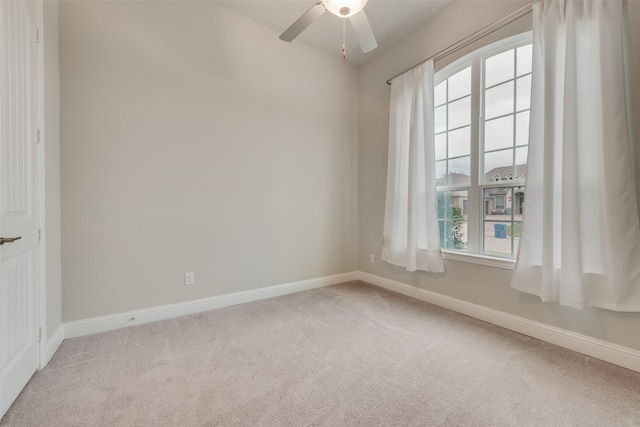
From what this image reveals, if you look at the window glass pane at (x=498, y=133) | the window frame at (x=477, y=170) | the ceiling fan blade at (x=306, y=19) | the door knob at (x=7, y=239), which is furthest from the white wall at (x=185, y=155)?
the window glass pane at (x=498, y=133)

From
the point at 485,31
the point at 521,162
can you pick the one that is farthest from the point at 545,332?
the point at 485,31

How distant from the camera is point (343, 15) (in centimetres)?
171

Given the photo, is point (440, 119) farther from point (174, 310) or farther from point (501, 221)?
point (174, 310)

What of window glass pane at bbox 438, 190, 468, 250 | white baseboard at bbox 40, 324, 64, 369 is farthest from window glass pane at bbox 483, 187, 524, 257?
white baseboard at bbox 40, 324, 64, 369

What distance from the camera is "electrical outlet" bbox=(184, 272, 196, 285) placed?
2.61 m

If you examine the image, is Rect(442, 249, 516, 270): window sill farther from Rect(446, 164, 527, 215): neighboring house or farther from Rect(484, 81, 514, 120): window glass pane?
Rect(484, 81, 514, 120): window glass pane

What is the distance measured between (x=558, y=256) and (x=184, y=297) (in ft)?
10.6

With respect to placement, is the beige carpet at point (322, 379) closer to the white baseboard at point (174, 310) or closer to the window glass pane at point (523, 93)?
the white baseboard at point (174, 310)

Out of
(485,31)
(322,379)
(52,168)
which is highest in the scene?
(485,31)

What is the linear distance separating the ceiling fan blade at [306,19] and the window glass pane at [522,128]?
192 centimetres

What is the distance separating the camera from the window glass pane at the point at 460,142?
8.86 ft

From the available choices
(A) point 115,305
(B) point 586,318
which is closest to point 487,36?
(B) point 586,318

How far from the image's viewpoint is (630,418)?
1326mm

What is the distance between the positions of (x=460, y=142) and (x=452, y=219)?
2.70ft
